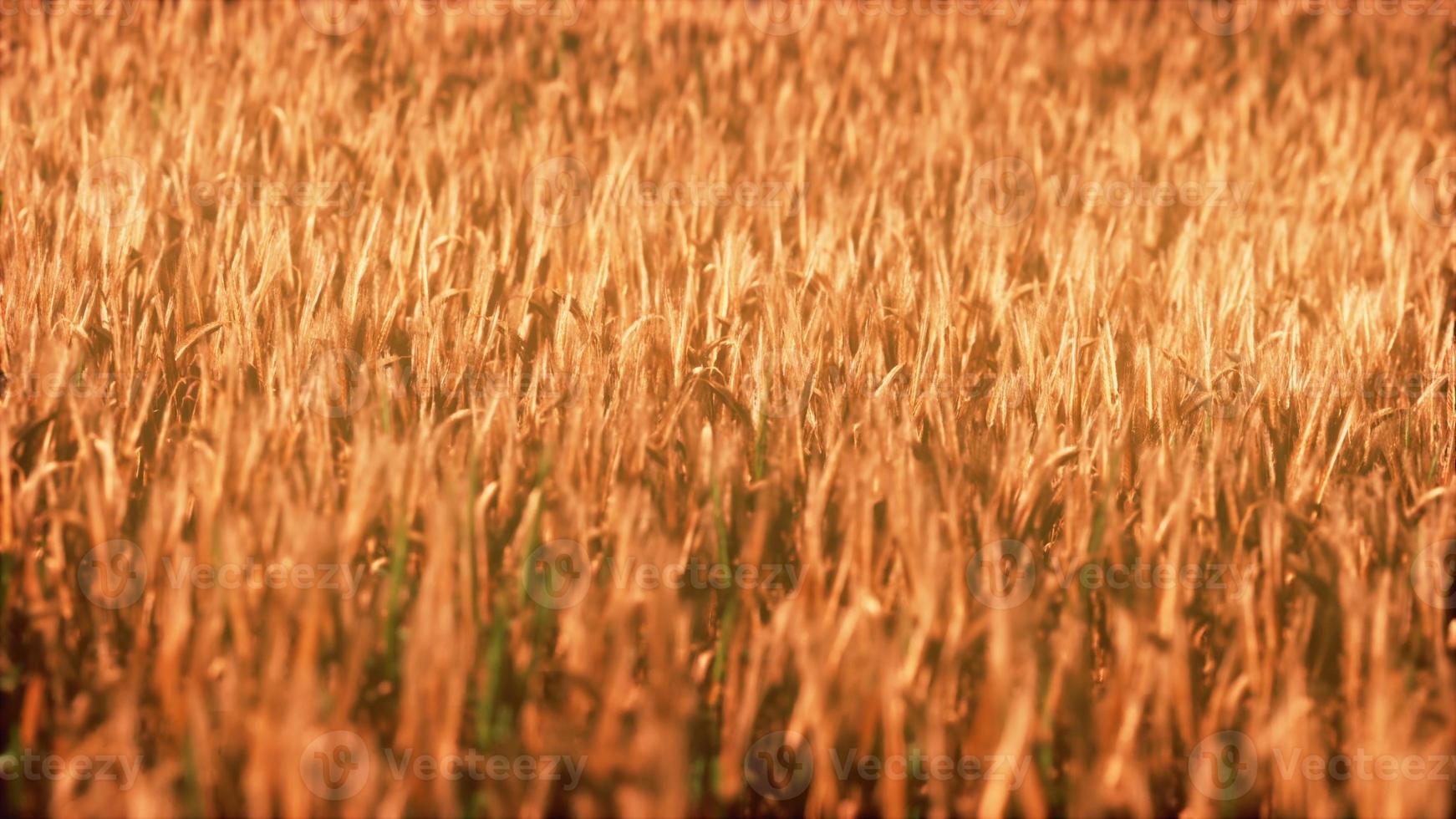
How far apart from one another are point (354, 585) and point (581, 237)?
1234mm

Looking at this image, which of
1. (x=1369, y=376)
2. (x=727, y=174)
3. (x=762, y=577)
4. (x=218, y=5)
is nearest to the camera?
(x=762, y=577)

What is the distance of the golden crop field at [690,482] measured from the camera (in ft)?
3.36

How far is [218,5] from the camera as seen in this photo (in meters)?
→ 3.81

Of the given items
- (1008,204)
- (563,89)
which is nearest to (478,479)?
(1008,204)

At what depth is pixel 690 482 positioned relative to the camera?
1434 millimetres

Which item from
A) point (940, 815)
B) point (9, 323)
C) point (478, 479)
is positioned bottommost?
point (940, 815)

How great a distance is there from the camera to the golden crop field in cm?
103

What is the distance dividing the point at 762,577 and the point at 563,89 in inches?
92.2

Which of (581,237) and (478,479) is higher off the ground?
(581,237)

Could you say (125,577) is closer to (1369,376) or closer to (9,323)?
(9,323)

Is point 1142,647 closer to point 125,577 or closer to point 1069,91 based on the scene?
point 125,577

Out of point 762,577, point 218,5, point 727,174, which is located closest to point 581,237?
point 727,174

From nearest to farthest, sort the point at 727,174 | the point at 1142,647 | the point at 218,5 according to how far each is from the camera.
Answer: the point at 1142,647
the point at 727,174
the point at 218,5

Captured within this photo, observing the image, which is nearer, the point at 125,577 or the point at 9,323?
the point at 125,577
